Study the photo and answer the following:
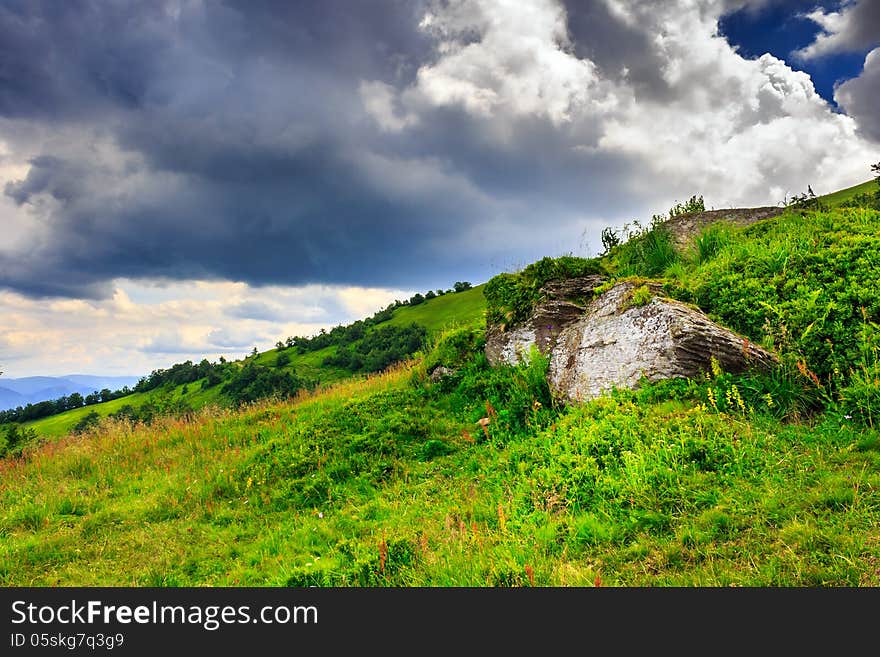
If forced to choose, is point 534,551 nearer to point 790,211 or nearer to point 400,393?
point 400,393

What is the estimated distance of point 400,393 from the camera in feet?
39.6

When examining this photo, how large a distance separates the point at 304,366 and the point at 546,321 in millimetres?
60458

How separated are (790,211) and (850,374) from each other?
8.19 meters

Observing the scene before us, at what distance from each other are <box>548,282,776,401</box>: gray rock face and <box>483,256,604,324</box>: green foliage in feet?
5.59

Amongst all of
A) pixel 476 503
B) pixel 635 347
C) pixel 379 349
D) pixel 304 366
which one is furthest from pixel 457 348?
pixel 304 366

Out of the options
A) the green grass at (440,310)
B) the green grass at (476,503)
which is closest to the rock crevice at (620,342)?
the green grass at (476,503)

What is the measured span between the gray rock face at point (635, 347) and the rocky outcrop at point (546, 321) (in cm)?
51

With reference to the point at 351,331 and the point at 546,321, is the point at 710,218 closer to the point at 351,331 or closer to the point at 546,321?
the point at 546,321

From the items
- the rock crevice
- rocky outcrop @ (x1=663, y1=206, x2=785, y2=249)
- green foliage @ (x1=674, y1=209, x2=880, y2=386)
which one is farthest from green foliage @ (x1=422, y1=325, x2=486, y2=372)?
rocky outcrop @ (x1=663, y1=206, x2=785, y2=249)

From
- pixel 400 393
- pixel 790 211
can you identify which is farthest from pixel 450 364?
pixel 790 211

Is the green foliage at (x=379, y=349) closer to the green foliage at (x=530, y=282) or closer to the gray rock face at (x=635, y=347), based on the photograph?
the green foliage at (x=530, y=282)

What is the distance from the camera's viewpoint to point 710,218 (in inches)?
579

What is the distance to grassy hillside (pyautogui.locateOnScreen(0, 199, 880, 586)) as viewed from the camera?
Result: 14.5 ft

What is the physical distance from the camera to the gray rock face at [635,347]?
768 centimetres
